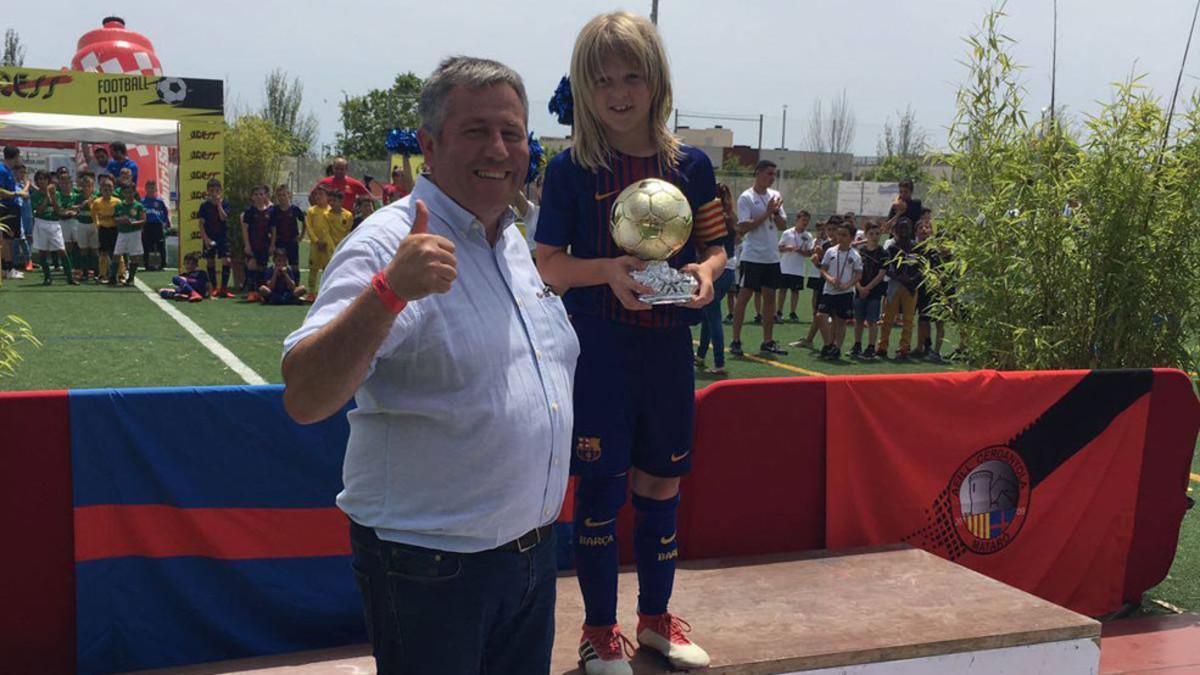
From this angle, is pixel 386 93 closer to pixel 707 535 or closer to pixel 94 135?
pixel 94 135

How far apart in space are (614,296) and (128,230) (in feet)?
53.0

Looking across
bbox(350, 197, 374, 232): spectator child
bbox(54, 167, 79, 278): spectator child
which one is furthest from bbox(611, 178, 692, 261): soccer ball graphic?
bbox(54, 167, 79, 278): spectator child

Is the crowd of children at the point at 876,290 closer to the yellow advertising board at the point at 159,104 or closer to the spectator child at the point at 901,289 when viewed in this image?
the spectator child at the point at 901,289

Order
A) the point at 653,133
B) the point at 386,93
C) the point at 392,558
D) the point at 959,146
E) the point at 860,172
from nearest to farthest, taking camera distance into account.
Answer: the point at 392,558
the point at 653,133
the point at 959,146
the point at 386,93
the point at 860,172

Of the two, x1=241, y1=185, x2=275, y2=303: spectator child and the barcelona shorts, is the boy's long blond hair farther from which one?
x1=241, y1=185, x2=275, y2=303: spectator child

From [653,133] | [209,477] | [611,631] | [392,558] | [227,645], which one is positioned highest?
[653,133]

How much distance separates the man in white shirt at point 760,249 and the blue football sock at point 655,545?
325 inches

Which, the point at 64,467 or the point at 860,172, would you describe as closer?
the point at 64,467

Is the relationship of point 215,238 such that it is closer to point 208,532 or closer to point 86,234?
point 86,234

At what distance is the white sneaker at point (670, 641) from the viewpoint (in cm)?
326

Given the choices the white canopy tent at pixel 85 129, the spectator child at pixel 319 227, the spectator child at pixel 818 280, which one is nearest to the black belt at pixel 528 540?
the spectator child at pixel 818 280

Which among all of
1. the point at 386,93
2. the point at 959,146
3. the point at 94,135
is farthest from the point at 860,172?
the point at 959,146

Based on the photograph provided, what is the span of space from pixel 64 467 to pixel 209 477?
434mm

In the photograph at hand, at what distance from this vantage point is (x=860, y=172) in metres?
82.1
